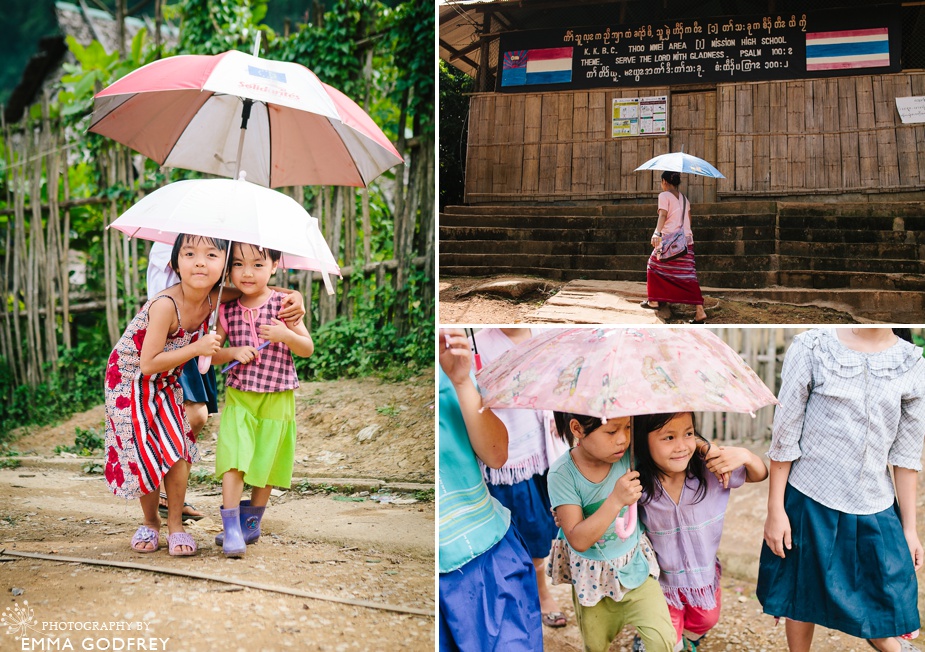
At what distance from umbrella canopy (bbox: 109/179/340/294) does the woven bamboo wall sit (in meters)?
0.64

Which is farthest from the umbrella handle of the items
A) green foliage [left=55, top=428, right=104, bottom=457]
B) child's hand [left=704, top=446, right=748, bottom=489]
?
green foliage [left=55, top=428, right=104, bottom=457]

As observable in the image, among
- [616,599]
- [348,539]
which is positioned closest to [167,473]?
[348,539]

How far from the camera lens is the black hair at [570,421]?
8.25 ft

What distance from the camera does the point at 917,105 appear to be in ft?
9.10

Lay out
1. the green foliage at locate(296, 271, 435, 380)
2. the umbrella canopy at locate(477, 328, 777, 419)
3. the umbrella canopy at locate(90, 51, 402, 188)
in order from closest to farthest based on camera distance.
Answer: the umbrella canopy at locate(477, 328, 777, 419) → the umbrella canopy at locate(90, 51, 402, 188) → the green foliage at locate(296, 271, 435, 380)

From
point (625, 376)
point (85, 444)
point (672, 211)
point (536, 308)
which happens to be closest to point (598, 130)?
point (672, 211)

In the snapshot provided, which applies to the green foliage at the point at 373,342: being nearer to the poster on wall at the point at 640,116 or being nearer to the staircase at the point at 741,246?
the staircase at the point at 741,246

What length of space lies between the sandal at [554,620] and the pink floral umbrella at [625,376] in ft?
2.74

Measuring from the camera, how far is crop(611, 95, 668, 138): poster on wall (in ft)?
9.55

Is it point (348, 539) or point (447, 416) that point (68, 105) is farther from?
point (447, 416)

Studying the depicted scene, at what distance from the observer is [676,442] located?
→ 2.51 m

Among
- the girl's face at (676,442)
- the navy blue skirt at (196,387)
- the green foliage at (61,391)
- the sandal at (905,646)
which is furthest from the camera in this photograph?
the green foliage at (61,391)

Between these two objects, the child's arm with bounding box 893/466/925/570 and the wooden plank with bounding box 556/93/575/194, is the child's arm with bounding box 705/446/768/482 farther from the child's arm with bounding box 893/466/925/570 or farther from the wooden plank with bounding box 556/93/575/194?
the wooden plank with bounding box 556/93/575/194

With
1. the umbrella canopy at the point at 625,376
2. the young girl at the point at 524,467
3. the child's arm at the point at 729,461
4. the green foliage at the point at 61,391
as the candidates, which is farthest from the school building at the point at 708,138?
the green foliage at the point at 61,391
